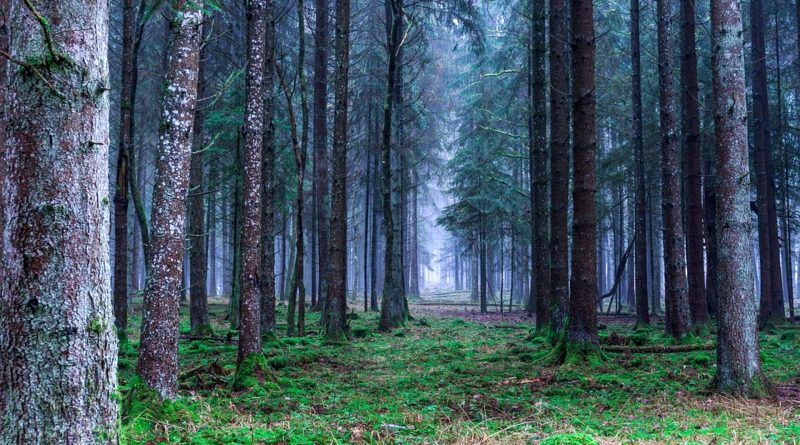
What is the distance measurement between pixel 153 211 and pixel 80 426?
3544 millimetres

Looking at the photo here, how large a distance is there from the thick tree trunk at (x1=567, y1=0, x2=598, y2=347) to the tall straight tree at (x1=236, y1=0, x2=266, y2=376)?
5348 mm

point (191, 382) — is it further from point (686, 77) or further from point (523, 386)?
point (686, 77)

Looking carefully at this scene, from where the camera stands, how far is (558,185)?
12.4 metres

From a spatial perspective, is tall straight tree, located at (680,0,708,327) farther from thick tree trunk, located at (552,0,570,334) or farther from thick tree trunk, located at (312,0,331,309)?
thick tree trunk, located at (312,0,331,309)

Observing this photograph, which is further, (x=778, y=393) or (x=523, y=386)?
(x=523, y=386)

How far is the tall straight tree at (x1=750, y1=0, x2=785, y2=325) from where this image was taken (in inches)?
602

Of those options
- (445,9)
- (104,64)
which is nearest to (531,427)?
(104,64)

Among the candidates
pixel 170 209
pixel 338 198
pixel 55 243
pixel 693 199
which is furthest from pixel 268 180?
pixel 693 199

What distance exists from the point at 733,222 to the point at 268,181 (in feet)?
30.6

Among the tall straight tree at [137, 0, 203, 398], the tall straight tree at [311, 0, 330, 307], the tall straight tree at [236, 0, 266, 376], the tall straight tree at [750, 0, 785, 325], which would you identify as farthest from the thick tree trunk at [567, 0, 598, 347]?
the tall straight tree at [311, 0, 330, 307]

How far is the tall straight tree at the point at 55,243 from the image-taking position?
3.21 metres

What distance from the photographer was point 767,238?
614 inches

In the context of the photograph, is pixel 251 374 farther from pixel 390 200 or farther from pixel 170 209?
pixel 390 200

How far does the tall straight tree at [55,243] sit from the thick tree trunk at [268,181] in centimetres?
769
